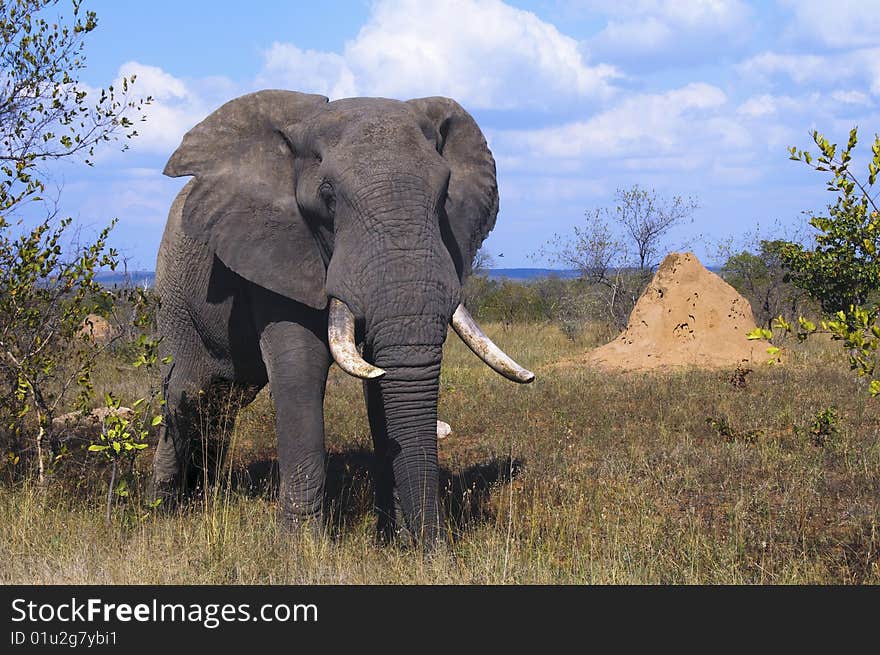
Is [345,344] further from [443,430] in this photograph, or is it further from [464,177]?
[443,430]

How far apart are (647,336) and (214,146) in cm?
1135

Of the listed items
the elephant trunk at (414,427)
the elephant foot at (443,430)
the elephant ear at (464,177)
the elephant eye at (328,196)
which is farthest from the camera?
the elephant foot at (443,430)

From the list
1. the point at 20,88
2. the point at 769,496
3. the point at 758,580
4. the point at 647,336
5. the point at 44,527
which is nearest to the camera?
the point at 758,580

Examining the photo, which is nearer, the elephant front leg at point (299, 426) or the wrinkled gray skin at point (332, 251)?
the wrinkled gray skin at point (332, 251)

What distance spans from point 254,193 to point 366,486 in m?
2.52

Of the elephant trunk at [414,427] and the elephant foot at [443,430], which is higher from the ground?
the elephant foot at [443,430]

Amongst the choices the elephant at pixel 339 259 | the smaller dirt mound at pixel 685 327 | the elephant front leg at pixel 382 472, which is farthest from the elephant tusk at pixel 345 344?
the smaller dirt mound at pixel 685 327

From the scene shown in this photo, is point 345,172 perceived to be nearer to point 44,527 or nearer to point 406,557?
point 406,557

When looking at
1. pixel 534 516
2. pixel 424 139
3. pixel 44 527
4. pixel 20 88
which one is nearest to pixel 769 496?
pixel 534 516

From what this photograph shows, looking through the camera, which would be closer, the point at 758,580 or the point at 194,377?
the point at 758,580

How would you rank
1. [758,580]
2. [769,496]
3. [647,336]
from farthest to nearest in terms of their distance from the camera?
[647,336] < [769,496] < [758,580]

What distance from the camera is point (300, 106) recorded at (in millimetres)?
6457

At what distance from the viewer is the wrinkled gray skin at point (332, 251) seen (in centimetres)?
554

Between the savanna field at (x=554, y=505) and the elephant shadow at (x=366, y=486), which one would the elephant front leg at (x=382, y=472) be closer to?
the savanna field at (x=554, y=505)
